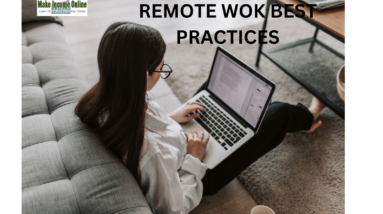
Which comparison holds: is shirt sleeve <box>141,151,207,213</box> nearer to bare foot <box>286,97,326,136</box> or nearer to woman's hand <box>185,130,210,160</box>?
woman's hand <box>185,130,210,160</box>

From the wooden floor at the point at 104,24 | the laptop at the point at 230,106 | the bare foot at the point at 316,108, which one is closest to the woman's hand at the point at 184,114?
the laptop at the point at 230,106

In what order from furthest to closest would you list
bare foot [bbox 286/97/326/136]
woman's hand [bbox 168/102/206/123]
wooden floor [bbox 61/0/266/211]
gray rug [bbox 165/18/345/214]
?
1. wooden floor [bbox 61/0/266/211]
2. bare foot [bbox 286/97/326/136]
3. gray rug [bbox 165/18/345/214]
4. woman's hand [bbox 168/102/206/123]

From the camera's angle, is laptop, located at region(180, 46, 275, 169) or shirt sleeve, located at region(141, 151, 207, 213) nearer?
shirt sleeve, located at region(141, 151, 207, 213)

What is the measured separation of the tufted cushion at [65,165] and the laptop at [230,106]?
41 centimetres

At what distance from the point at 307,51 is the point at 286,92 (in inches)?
21.4

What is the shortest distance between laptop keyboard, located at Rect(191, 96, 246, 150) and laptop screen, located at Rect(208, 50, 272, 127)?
2.2 inches

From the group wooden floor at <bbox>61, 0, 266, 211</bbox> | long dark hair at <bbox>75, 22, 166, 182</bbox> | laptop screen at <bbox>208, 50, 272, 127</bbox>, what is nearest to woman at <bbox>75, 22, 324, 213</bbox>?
long dark hair at <bbox>75, 22, 166, 182</bbox>

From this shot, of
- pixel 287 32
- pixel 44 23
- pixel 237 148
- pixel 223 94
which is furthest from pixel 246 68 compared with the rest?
pixel 287 32

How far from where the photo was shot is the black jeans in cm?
112

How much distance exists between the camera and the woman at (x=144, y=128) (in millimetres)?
752

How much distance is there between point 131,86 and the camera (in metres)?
0.76

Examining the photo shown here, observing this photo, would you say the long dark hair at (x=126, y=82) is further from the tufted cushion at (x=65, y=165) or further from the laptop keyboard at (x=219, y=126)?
the laptop keyboard at (x=219, y=126)

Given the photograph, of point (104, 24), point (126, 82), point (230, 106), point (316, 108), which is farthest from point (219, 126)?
point (104, 24)

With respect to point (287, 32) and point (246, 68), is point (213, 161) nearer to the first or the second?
point (246, 68)
